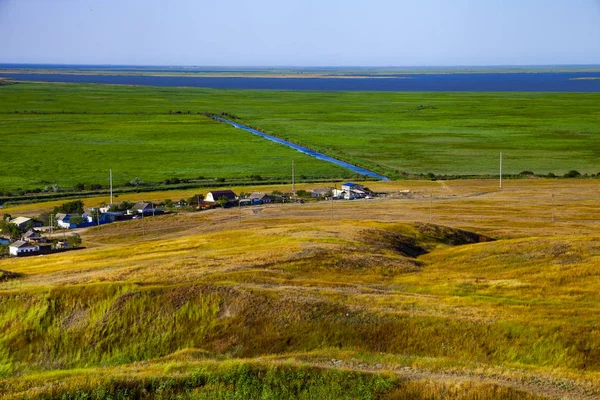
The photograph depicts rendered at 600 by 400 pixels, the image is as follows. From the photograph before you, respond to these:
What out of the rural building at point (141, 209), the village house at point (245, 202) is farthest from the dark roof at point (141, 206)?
the village house at point (245, 202)

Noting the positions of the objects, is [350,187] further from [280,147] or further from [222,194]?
[280,147]

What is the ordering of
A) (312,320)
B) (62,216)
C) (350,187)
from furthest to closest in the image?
1. (350,187)
2. (62,216)
3. (312,320)

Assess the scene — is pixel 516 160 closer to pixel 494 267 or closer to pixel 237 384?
pixel 494 267

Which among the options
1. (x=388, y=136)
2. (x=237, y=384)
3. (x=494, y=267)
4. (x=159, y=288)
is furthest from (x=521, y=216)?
(x=388, y=136)

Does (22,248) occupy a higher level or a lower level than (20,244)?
lower

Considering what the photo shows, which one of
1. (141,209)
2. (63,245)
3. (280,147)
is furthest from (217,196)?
(280,147)

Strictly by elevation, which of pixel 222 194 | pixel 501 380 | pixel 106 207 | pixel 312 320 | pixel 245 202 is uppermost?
pixel 501 380

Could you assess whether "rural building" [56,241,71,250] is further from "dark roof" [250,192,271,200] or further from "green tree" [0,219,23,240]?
"dark roof" [250,192,271,200]
